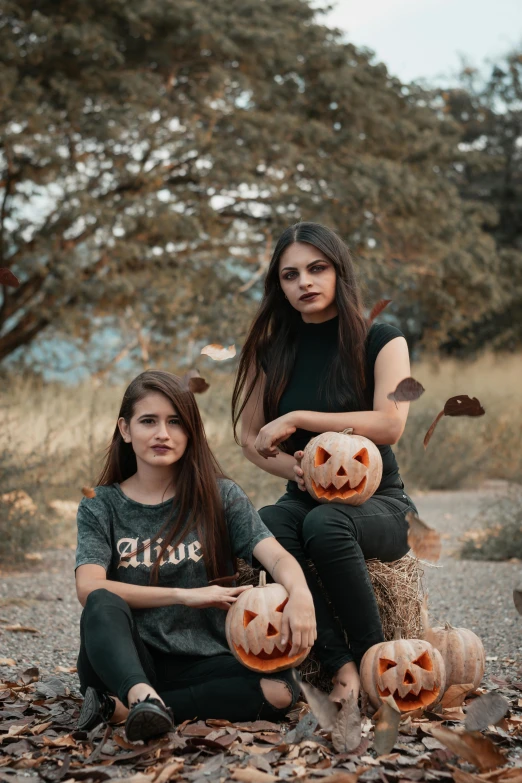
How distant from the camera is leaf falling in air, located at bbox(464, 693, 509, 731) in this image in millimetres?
2650

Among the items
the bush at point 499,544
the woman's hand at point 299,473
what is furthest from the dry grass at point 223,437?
the woman's hand at point 299,473

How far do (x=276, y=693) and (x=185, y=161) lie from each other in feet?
35.1

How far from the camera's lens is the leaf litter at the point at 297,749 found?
237 cm

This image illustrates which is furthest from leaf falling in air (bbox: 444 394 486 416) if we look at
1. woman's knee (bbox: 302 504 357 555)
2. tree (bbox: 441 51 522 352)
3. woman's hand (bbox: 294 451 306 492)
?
tree (bbox: 441 51 522 352)

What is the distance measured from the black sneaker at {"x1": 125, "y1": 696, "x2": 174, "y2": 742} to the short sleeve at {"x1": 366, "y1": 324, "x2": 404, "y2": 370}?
59.1 inches

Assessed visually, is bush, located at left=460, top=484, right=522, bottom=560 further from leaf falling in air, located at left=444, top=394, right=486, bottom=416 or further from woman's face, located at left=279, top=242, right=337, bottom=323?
leaf falling in air, located at left=444, top=394, right=486, bottom=416

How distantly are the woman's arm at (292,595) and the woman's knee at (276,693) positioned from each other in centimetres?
12

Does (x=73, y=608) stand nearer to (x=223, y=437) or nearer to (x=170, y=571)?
(x=170, y=571)

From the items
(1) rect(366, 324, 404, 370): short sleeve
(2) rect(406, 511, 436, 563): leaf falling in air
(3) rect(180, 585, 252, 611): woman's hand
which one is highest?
(1) rect(366, 324, 404, 370): short sleeve

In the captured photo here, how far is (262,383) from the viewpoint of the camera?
365 centimetres

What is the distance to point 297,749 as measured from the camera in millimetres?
2562

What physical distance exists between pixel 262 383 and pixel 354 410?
1.40 feet

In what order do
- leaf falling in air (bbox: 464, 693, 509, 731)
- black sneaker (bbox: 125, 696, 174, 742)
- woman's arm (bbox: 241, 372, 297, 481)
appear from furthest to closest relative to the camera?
woman's arm (bbox: 241, 372, 297, 481) → leaf falling in air (bbox: 464, 693, 509, 731) → black sneaker (bbox: 125, 696, 174, 742)

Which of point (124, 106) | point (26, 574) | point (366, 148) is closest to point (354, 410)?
point (26, 574)
